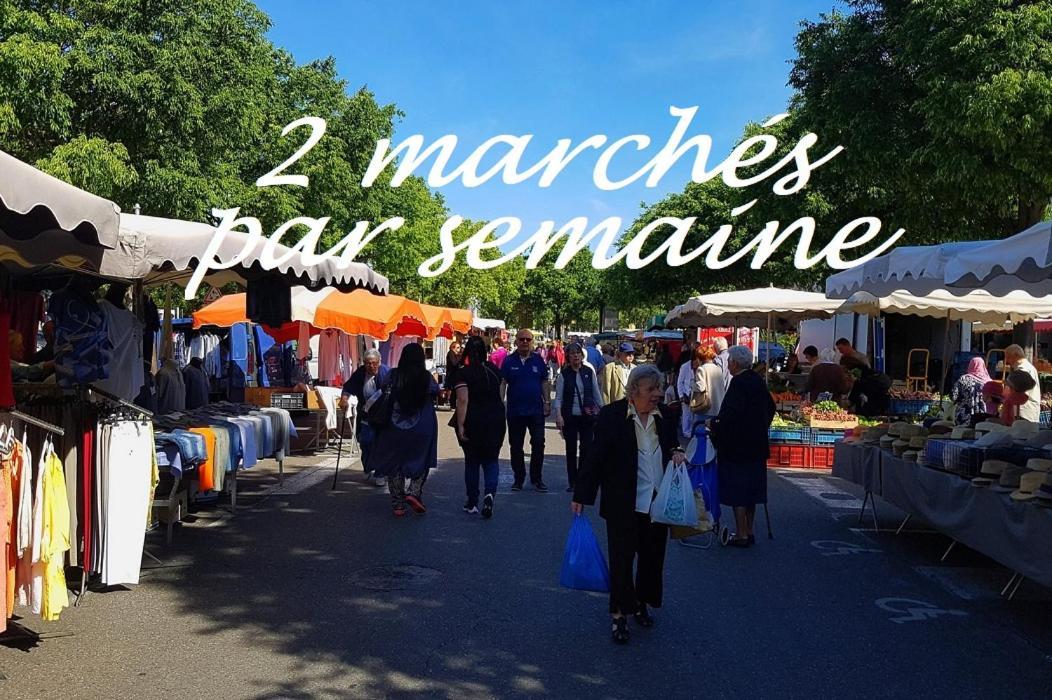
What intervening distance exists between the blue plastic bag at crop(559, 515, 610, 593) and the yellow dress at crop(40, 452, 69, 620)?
2.85m

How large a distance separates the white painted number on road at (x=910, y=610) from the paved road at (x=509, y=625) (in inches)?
0.9

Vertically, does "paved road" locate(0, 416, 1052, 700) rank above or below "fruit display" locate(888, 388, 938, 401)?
below

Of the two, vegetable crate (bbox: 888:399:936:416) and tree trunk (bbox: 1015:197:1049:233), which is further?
tree trunk (bbox: 1015:197:1049:233)

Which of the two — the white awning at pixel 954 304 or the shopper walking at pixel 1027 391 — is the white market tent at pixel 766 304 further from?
the shopper walking at pixel 1027 391

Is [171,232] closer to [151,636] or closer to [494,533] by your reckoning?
[151,636]

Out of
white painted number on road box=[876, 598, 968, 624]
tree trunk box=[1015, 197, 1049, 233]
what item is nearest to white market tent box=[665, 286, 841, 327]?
tree trunk box=[1015, 197, 1049, 233]

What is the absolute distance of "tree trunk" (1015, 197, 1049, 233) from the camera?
1675 centimetres

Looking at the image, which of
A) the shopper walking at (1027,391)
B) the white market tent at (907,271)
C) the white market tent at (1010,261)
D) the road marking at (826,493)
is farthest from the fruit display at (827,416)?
the white market tent at (1010,261)

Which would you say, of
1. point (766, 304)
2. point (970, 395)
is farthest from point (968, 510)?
point (766, 304)

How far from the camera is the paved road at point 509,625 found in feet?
15.9

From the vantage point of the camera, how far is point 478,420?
9.62 meters

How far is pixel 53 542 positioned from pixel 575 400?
22.3 feet

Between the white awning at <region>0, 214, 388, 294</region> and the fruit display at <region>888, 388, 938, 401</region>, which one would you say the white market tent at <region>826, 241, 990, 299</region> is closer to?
the white awning at <region>0, 214, 388, 294</region>

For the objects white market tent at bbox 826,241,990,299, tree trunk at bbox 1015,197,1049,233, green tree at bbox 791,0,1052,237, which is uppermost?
green tree at bbox 791,0,1052,237
